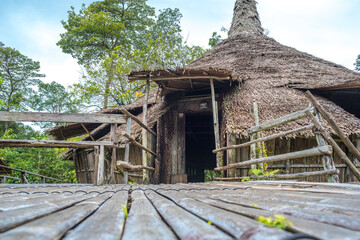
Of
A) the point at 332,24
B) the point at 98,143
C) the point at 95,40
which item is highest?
the point at 332,24

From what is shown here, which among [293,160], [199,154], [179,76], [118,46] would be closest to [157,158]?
[179,76]

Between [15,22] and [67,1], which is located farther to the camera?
[15,22]

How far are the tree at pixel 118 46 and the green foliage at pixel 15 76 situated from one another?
611 cm

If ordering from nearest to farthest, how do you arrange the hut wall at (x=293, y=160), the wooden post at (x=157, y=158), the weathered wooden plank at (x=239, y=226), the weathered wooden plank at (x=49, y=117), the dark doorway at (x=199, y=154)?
the weathered wooden plank at (x=239, y=226)
the weathered wooden plank at (x=49, y=117)
the hut wall at (x=293, y=160)
the wooden post at (x=157, y=158)
the dark doorway at (x=199, y=154)

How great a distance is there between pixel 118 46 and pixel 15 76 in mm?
12825

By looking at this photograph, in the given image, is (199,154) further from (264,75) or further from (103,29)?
(103,29)

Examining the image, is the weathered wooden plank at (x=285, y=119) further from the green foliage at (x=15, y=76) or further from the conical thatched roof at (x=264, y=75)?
the green foliage at (x=15, y=76)

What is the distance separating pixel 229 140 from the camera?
5.68 m

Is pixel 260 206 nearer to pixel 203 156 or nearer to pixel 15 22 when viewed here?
pixel 203 156

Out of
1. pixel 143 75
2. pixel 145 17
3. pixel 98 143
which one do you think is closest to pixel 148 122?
pixel 143 75

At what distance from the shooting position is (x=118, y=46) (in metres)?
14.1

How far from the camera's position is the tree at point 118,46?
521 inches

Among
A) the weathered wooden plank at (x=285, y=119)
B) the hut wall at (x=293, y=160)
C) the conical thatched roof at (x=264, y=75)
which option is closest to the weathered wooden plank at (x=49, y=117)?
the conical thatched roof at (x=264, y=75)

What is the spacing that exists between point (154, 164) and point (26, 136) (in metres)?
18.1
